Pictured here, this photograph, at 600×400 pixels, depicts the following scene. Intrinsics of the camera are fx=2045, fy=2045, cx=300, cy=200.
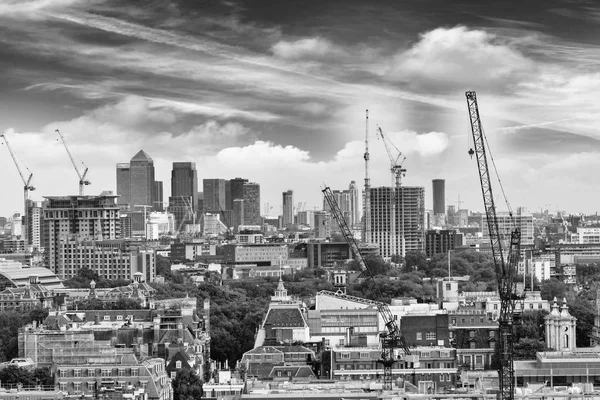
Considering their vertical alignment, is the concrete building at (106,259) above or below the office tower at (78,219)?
below

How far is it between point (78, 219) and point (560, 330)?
3714 inches

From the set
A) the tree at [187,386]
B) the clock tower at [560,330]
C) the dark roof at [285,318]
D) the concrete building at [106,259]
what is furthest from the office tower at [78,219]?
the tree at [187,386]

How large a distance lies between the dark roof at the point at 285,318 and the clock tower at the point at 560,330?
10.4m

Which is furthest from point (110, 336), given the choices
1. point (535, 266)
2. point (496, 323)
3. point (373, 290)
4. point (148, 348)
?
point (535, 266)

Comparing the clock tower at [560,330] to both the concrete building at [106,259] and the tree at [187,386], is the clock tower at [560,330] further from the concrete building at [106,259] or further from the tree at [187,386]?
the concrete building at [106,259]

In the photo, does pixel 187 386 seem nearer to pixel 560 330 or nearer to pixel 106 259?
pixel 560 330

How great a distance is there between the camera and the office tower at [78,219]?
6757 inches

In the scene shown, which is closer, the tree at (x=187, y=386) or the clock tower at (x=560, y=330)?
the tree at (x=187, y=386)

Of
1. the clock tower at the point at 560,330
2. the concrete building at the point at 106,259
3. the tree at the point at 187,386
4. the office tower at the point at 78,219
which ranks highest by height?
the office tower at the point at 78,219

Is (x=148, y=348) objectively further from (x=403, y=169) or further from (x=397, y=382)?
(x=403, y=169)

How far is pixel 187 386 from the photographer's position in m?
74.0

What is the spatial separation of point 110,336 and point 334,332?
11.0 metres

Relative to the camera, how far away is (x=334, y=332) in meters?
88.4

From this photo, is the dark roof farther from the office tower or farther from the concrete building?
the office tower
